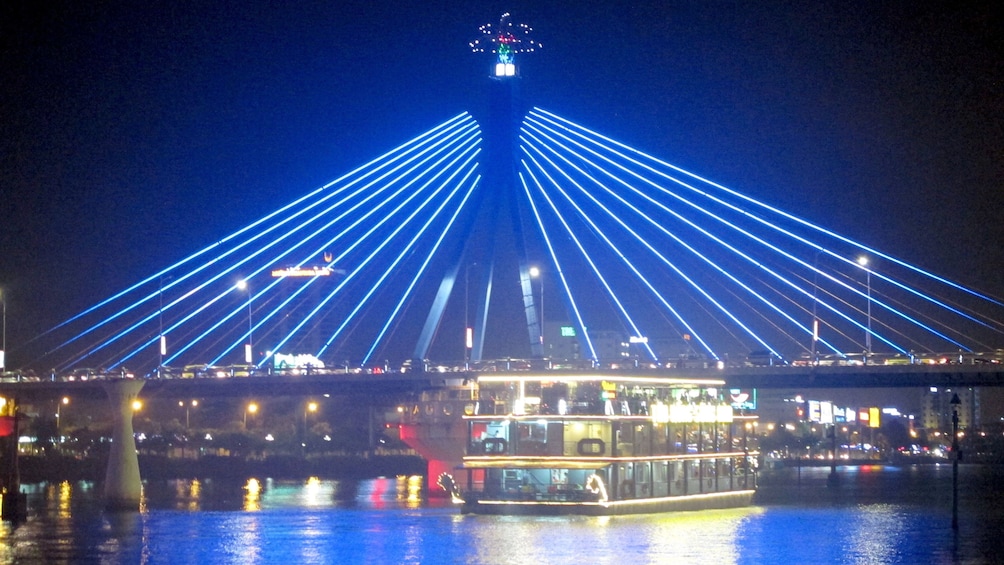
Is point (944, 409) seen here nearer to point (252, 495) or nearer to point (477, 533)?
point (252, 495)

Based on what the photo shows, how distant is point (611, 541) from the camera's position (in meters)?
36.9

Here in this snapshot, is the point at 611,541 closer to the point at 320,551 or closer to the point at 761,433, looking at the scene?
the point at 320,551

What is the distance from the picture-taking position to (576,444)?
44.1 metres

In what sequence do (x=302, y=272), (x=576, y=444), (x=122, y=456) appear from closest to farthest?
(x=576, y=444) → (x=122, y=456) → (x=302, y=272)

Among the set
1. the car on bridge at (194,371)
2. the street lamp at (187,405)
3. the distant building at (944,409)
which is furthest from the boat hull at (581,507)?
the distant building at (944,409)

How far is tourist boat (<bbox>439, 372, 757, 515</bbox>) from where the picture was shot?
43.9 metres

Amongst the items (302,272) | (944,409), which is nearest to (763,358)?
(302,272)

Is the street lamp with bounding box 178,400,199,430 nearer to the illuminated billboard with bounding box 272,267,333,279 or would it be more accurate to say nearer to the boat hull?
the illuminated billboard with bounding box 272,267,333,279

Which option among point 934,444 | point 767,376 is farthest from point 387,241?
point 934,444

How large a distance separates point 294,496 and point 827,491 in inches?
952

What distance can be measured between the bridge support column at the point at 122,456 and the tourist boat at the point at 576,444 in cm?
1383

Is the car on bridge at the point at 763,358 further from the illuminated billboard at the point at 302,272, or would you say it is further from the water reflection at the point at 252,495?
the illuminated billboard at the point at 302,272

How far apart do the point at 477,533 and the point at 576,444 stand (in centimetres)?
558

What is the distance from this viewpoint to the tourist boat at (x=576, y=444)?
144 feet
